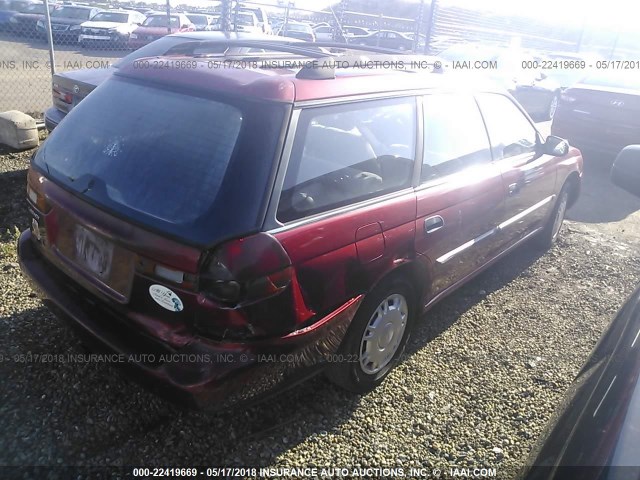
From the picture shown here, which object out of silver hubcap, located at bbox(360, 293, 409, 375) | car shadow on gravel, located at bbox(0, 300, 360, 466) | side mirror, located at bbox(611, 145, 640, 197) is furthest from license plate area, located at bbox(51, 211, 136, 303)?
side mirror, located at bbox(611, 145, 640, 197)

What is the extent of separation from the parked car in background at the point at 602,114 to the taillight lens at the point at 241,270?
773 centimetres

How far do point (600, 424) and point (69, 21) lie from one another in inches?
779

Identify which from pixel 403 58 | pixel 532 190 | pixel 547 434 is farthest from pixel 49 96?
pixel 547 434

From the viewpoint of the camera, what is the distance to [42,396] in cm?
257

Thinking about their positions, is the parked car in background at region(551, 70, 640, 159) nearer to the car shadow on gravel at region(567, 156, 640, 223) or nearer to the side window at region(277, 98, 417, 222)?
the car shadow on gravel at region(567, 156, 640, 223)

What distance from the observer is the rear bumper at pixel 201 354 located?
1.98 metres

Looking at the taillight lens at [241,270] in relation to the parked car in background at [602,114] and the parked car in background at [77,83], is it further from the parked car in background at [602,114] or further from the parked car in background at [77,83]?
the parked car in background at [602,114]

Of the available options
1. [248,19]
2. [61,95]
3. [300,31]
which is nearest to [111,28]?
[248,19]

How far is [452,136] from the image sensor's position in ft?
10.4

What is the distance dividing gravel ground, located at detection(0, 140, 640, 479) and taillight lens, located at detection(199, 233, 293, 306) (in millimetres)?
606

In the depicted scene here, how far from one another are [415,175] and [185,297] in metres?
1.47

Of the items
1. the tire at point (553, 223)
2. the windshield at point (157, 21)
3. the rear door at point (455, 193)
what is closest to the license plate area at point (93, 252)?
the rear door at point (455, 193)

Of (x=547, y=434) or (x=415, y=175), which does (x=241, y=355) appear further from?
(x=415, y=175)

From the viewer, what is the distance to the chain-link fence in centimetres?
951
